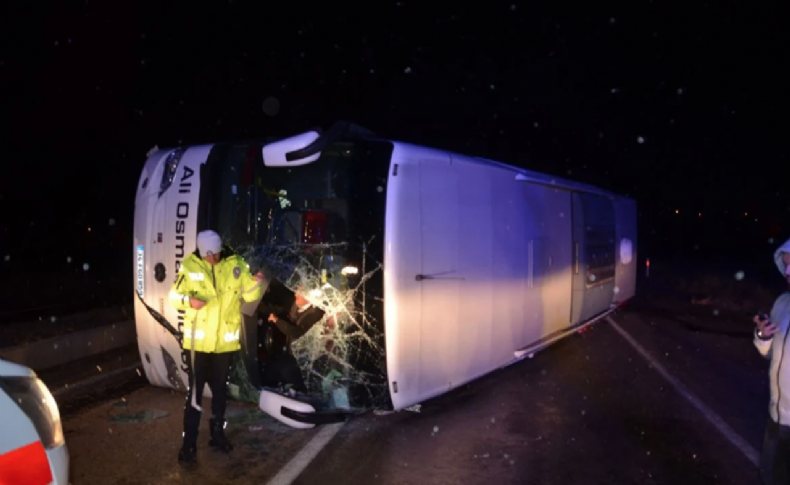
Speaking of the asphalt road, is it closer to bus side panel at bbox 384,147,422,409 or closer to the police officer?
the police officer

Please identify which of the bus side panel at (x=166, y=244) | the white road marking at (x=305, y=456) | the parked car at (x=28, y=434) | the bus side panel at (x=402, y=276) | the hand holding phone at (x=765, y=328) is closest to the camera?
the parked car at (x=28, y=434)

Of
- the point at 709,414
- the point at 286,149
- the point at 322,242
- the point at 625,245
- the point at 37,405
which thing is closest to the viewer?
the point at 37,405

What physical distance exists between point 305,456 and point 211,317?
1342 mm

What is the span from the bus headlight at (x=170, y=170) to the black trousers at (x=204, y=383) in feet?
5.49

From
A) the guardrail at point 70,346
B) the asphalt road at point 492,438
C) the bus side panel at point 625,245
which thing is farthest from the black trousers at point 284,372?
the bus side panel at point 625,245

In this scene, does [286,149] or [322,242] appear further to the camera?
[322,242]

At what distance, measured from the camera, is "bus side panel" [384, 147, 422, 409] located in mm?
5875

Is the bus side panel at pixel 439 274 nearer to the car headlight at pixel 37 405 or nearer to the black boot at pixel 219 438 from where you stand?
the black boot at pixel 219 438

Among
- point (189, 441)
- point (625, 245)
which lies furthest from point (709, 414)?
point (625, 245)

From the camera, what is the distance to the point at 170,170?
6.65 meters

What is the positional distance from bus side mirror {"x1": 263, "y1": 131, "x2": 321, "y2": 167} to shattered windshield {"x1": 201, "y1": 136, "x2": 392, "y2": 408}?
0.15 metres

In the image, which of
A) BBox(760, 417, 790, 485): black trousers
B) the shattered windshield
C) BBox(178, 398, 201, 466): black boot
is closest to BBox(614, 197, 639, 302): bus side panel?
the shattered windshield

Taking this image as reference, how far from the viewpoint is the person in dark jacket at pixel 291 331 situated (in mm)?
6418

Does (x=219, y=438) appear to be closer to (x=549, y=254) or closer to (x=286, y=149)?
(x=286, y=149)
